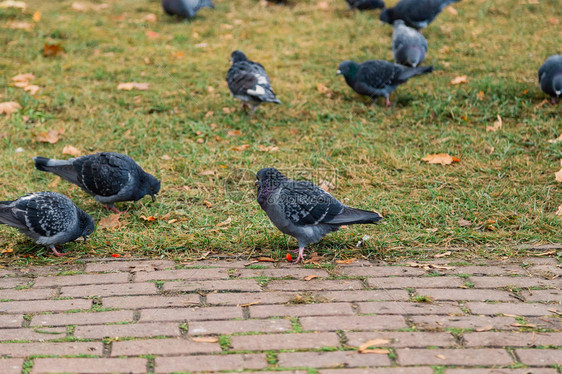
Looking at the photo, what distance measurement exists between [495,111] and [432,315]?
3.89 meters

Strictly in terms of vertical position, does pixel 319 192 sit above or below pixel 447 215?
above

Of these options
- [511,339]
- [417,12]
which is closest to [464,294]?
[511,339]

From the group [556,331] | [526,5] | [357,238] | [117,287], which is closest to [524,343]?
[556,331]

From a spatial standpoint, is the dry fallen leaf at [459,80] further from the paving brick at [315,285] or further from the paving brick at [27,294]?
the paving brick at [27,294]

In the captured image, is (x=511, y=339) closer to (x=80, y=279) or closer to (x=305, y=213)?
(x=305, y=213)

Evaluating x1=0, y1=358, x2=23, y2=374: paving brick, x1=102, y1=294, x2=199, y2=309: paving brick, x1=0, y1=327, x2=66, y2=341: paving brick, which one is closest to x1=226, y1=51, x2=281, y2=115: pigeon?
x1=102, y1=294, x2=199, y2=309: paving brick

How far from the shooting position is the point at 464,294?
12.0 feet

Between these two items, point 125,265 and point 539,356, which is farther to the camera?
point 125,265

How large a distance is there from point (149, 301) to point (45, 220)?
1.17 meters

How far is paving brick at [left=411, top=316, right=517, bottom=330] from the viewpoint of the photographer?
3.25 m

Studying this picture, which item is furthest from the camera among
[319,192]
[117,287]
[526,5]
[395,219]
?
[526,5]

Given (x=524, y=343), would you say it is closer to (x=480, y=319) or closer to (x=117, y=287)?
(x=480, y=319)

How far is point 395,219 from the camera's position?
4777mm

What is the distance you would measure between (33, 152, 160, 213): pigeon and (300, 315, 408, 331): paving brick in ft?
7.33
